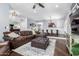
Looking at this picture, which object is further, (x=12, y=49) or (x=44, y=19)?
(x=44, y=19)

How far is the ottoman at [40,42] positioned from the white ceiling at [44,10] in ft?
1.66

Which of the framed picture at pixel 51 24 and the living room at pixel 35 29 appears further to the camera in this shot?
the framed picture at pixel 51 24

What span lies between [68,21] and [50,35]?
0.51 metres

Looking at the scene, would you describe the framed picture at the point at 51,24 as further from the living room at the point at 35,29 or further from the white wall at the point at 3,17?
the white wall at the point at 3,17

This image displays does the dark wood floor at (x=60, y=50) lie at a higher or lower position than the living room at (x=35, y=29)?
lower

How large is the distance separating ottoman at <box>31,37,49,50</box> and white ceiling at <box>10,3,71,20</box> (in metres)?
0.51

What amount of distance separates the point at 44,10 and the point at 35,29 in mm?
482

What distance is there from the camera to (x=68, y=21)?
209cm

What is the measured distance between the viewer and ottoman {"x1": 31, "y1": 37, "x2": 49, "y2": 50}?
80.4 inches

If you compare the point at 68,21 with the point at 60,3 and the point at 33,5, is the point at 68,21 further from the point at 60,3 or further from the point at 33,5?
the point at 33,5

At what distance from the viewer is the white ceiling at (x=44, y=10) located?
2.09m

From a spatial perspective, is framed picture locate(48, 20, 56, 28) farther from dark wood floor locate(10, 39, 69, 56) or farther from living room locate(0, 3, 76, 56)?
dark wood floor locate(10, 39, 69, 56)

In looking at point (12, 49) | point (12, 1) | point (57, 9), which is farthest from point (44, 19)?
point (12, 49)

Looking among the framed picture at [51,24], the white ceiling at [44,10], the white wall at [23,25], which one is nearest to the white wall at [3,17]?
the white ceiling at [44,10]
